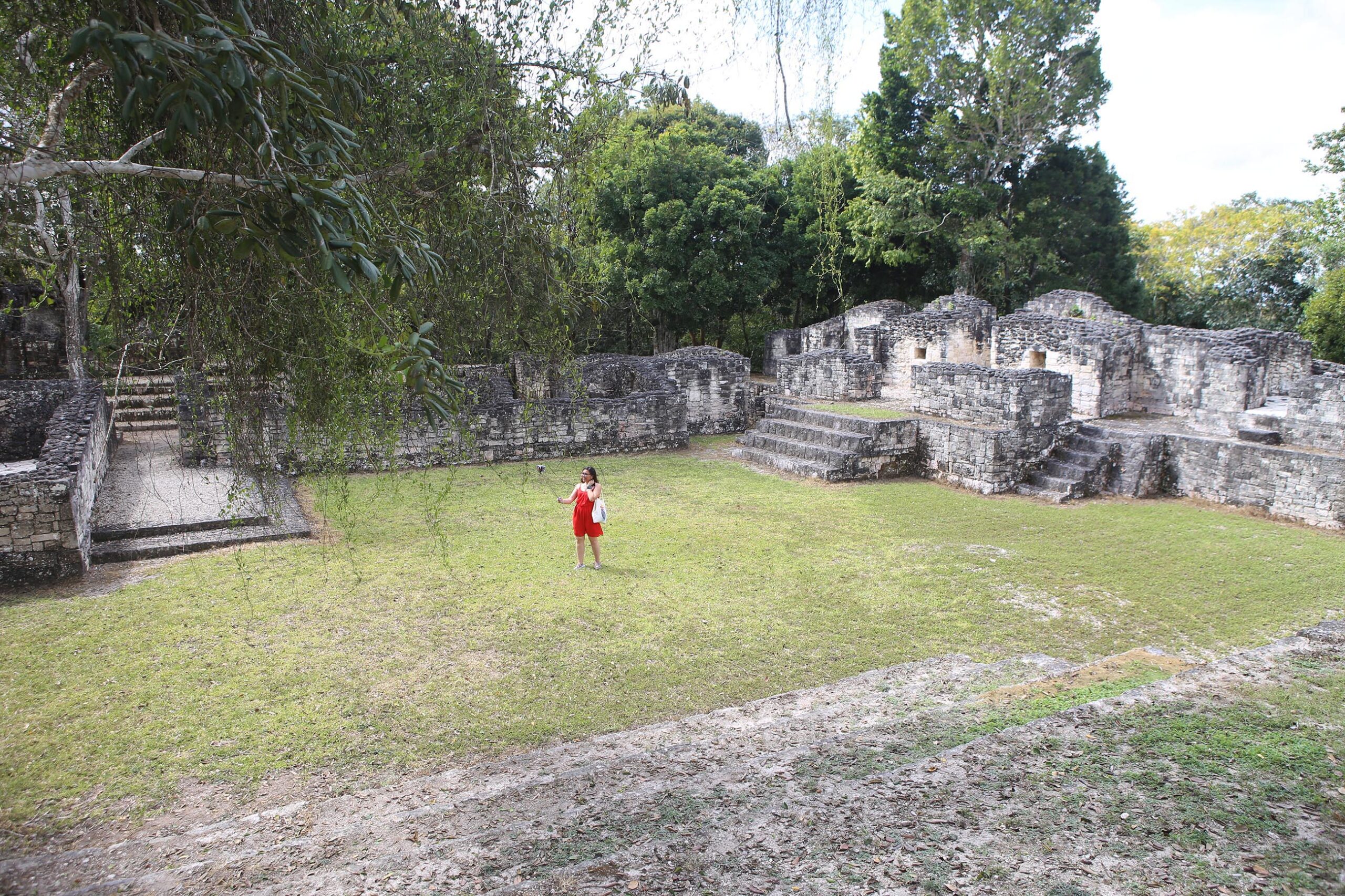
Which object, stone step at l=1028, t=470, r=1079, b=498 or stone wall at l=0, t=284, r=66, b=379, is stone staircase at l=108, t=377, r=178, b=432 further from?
stone step at l=1028, t=470, r=1079, b=498

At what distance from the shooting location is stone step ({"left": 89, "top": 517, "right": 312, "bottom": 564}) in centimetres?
763

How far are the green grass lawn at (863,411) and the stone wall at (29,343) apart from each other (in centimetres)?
1635

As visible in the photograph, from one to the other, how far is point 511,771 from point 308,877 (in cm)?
139

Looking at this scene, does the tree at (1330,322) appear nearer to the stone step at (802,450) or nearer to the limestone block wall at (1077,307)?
the limestone block wall at (1077,307)

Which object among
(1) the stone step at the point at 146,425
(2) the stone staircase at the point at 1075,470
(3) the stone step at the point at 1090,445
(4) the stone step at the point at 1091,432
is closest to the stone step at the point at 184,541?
(1) the stone step at the point at 146,425

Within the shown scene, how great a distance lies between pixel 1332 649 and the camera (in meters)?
4.78

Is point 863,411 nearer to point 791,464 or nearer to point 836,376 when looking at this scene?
point 791,464

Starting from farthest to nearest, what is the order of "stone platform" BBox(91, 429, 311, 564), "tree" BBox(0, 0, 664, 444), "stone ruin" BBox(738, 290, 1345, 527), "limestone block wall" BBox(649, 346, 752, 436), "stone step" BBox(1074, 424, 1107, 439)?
"limestone block wall" BBox(649, 346, 752, 436)
"stone step" BBox(1074, 424, 1107, 439)
"stone ruin" BBox(738, 290, 1345, 527)
"stone platform" BBox(91, 429, 311, 564)
"tree" BBox(0, 0, 664, 444)

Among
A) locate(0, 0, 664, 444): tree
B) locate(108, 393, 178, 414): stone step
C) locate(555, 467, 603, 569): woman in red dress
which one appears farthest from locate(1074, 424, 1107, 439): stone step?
locate(108, 393, 178, 414): stone step

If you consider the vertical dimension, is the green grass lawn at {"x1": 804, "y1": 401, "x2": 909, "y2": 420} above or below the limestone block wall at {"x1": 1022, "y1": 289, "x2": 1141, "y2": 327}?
below

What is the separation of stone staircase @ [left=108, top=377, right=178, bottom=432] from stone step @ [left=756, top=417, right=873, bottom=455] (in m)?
10.2

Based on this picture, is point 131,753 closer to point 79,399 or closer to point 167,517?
point 167,517

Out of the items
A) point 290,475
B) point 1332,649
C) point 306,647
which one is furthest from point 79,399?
point 1332,649

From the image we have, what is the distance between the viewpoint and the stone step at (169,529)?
26.1ft
